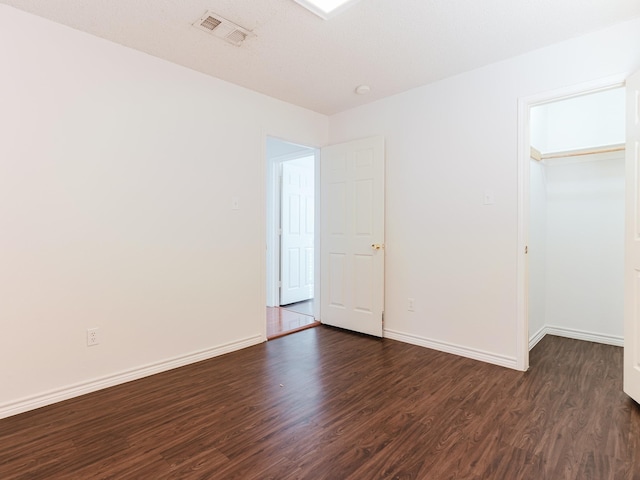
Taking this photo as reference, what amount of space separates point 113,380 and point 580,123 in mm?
4742

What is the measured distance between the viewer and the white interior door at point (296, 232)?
516 cm

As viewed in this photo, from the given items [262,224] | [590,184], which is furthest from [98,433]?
[590,184]

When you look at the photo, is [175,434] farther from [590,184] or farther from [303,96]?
[590,184]

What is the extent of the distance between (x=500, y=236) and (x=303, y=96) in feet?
7.59

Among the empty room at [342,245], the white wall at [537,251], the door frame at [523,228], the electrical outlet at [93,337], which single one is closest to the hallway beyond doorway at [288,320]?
the empty room at [342,245]

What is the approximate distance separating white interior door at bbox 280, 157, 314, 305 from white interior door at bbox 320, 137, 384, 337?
1121 millimetres

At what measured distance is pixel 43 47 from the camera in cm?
224

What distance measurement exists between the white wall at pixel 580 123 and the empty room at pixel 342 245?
0.17ft

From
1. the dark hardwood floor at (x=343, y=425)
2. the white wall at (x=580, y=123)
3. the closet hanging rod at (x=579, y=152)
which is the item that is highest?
the white wall at (x=580, y=123)

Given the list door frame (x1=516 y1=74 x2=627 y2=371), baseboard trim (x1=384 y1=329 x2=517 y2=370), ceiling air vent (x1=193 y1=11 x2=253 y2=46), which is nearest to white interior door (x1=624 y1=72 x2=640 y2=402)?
door frame (x1=516 y1=74 x2=627 y2=371)

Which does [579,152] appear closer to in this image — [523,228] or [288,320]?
[523,228]

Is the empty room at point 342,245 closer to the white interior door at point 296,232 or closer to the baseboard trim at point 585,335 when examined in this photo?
the baseboard trim at point 585,335

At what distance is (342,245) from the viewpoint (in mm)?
3975

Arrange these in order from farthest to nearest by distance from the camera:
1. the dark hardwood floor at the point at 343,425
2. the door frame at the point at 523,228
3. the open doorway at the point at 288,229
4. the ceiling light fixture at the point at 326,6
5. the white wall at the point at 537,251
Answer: the open doorway at the point at 288,229, the white wall at the point at 537,251, the door frame at the point at 523,228, the ceiling light fixture at the point at 326,6, the dark hardwood floor at the point at 343,425
